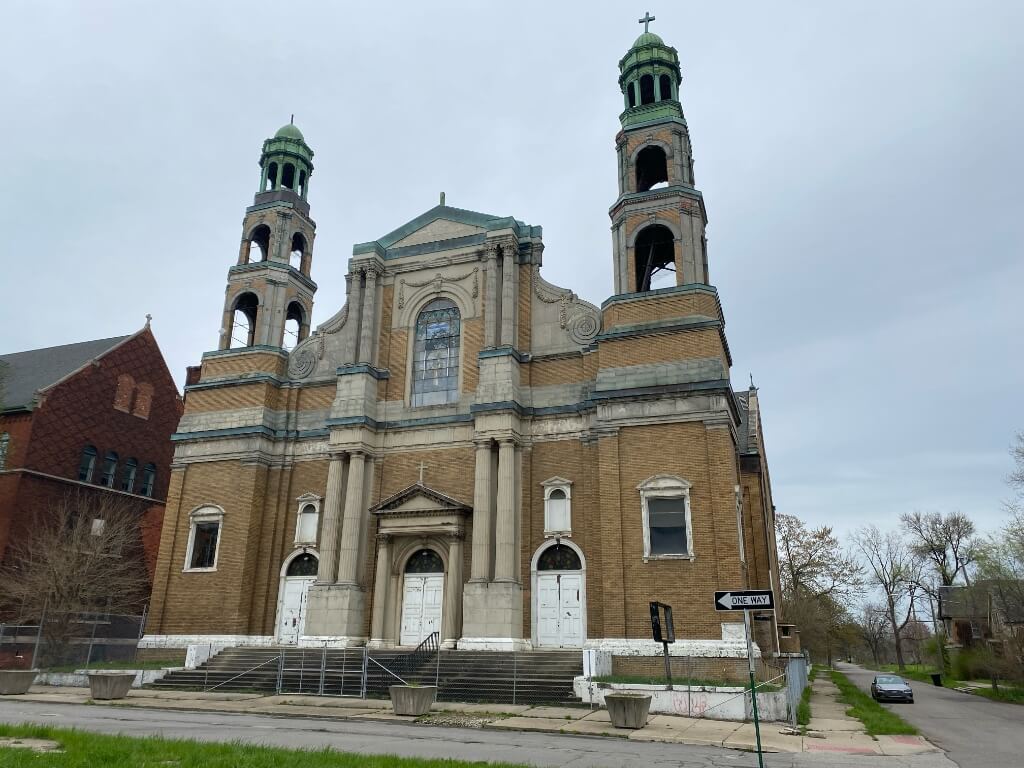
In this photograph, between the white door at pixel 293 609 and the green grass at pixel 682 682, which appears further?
A: the white door at pixel 293 609

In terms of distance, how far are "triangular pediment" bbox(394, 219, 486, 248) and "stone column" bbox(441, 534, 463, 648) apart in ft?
40.2

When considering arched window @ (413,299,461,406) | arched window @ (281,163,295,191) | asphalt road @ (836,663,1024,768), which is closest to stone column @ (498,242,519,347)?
arched window @ (413,299,461,406)

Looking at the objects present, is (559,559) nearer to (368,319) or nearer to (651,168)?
(368,319)

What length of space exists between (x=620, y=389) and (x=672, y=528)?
4762mm

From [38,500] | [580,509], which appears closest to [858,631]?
[580,509]

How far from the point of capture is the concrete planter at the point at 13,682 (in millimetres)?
22234

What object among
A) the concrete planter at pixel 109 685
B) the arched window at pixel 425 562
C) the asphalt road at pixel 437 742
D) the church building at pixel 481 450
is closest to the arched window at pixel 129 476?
the church building at pixel 481 450

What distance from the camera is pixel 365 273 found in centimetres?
3173

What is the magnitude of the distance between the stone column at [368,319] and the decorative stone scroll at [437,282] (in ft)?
3.42

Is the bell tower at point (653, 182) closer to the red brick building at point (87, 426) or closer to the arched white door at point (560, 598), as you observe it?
the arched white door at point (560, 598)

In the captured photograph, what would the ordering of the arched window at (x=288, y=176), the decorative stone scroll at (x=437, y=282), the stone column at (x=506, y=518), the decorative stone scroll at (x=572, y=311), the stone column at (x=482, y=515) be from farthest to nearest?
1. the arched window at (x=288, y=176)
2. the decorative stone scroll at (x=437, y=282)
3. the decorative stone scroll at (x=572, y=311)
4. the stone column at (x=482, y=515)
5. the stone column at (x=506, y=518)

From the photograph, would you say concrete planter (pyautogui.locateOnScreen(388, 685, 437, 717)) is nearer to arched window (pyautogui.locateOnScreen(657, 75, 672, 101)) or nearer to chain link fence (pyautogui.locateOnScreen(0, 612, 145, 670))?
chain link fence (pyautogui.locateOnScreen(0, 612, 145, 670))

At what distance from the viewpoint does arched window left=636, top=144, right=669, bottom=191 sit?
30.7m

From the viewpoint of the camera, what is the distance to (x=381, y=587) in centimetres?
2711
